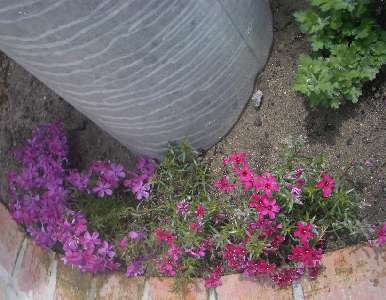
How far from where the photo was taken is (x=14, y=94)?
10.6ft

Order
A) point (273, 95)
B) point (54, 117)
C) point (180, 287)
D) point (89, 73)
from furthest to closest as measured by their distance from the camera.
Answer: point (54, 117), point (273, 95), point (180, 287), point (89, 73)

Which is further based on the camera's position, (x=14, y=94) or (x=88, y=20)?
(x=14, y=94)

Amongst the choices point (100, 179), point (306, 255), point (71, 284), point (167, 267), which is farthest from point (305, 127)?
point (71, 284)

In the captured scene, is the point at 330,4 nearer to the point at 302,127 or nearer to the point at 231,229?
the point at 302,127

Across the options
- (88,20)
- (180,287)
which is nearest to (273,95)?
(180,287)

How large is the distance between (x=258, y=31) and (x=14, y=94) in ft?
4.95

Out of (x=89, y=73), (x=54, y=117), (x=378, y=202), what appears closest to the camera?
(x=89, y=73)

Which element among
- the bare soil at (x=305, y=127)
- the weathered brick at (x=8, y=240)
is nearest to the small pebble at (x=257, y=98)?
the bare soil at (x=305, y=127)

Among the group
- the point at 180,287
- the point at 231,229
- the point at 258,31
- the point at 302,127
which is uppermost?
the point at 258,31

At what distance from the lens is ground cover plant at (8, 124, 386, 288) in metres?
2.20

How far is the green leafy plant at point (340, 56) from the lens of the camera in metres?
2.21

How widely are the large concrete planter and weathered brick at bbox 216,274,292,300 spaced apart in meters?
0.64

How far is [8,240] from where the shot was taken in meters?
2.91

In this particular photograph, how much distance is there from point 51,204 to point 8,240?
1.45 feet
